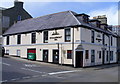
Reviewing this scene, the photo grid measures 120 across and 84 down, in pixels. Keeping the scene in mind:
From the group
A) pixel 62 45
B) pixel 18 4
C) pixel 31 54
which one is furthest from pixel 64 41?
pixel 18 4

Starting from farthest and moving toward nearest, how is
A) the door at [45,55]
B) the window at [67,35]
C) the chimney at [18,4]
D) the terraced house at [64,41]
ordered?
the chimney at [18,4] < the door at [45,55] < the window at [67,35] < the terraced house at [64,41]

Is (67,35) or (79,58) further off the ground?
(67,35)

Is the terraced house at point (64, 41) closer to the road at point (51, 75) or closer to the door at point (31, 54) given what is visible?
the door at point (31, 54)

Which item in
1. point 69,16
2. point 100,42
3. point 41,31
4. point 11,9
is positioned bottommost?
point 100,42

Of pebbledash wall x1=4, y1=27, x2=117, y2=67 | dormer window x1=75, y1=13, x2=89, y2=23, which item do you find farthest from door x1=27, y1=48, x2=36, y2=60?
dormer window x1=75, y1=13, x2=89, y2=23

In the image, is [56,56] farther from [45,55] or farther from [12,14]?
[12,14]

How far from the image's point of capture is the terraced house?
2223 cm

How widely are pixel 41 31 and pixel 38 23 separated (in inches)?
130

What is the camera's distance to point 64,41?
75.6ft

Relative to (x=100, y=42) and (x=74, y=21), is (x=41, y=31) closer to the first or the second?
(x=74, y=21)

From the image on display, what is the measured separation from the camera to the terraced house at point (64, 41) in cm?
2223

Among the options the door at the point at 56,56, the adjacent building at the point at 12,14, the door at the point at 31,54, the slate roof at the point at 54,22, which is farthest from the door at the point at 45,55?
the adjacent building at the point at 12,14

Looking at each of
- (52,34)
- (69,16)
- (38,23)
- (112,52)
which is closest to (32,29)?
(38,23)

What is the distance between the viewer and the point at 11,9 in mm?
38875
